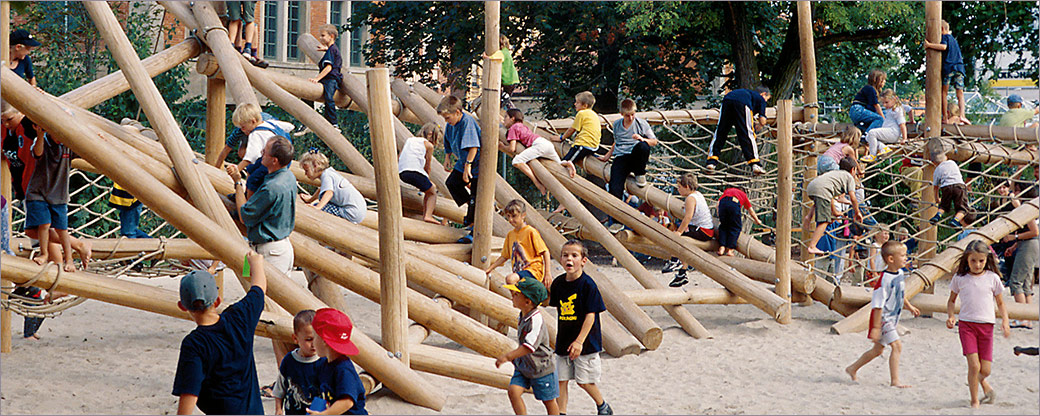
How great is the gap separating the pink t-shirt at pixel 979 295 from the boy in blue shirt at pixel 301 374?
412 centimetres

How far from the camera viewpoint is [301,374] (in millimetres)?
4254

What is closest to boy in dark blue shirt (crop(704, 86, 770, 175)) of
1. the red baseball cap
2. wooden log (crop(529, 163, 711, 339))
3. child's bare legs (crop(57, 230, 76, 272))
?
wooden log (crop(529, 163, 711, 339))

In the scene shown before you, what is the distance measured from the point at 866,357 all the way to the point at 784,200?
8.10 ft

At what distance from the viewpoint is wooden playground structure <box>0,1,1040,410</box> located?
559cm

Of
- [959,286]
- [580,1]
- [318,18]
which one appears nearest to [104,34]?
[959,286]

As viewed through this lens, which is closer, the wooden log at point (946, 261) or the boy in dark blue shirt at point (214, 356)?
the boy in dark blue shirt at point (214, 356)

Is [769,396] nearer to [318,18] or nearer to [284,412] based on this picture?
[284,412]

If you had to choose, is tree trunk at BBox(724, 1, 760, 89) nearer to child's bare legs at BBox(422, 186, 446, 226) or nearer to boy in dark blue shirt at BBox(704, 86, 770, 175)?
boy in dark blue shirt at BBox(704, 86, 770, 175)

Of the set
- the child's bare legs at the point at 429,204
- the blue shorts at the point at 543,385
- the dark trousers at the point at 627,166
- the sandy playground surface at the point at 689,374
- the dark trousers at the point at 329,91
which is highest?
the dark trousers at the point at 329,91

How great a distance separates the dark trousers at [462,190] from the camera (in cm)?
826

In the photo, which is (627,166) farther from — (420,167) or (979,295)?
(979,295)

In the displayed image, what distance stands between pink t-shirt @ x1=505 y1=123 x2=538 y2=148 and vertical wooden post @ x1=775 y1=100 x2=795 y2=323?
2288mm

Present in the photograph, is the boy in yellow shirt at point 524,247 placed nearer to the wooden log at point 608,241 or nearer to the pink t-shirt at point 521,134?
the wooden log at point 608,241

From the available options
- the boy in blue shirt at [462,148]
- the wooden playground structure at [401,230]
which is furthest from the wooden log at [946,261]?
the boy in blue shirt at [462,148]
